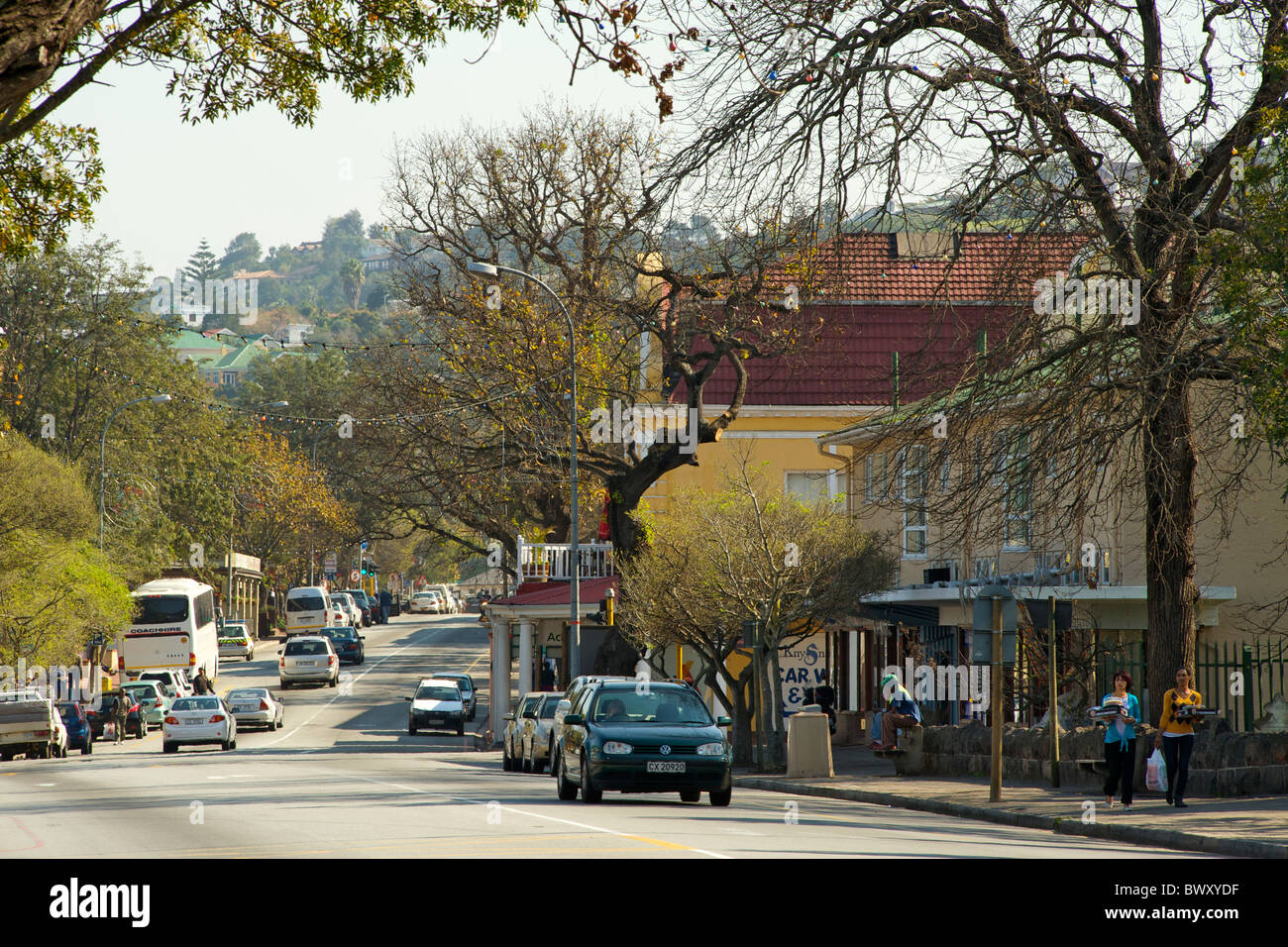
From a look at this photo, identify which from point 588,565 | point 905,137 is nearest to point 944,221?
point 905,137

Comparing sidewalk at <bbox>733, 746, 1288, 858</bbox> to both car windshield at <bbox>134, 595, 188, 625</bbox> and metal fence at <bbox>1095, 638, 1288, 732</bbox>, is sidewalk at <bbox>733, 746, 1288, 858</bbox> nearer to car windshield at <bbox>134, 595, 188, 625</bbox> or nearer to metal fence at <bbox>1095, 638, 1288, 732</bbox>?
metal fence at <bbox>1095, 638, 1288, 732</bbox>

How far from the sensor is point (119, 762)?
33.6m

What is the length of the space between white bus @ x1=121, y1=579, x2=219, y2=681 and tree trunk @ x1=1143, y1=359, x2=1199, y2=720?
147 feet

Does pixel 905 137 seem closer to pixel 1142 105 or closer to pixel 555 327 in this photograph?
pixel 1142 105

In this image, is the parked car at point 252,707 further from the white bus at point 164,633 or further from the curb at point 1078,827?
the curb at point 1078,827

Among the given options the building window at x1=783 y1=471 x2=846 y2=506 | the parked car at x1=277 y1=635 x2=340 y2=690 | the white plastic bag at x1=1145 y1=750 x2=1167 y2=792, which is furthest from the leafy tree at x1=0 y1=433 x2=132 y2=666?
the white plastic bag at x1=1145 y1=750 x2=1167 y2=792

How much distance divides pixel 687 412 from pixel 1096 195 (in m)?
16.5

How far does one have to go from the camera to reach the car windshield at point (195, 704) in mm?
39219

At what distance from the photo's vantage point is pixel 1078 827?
17000 millimetres

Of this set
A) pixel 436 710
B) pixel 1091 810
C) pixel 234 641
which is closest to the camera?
pixel 1091 810

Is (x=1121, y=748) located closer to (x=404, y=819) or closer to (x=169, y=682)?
(x=404, y=819)

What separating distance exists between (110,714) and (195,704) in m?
7.34

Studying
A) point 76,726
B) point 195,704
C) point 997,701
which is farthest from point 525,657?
point 997,701

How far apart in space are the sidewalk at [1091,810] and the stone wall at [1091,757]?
301 millimetres
